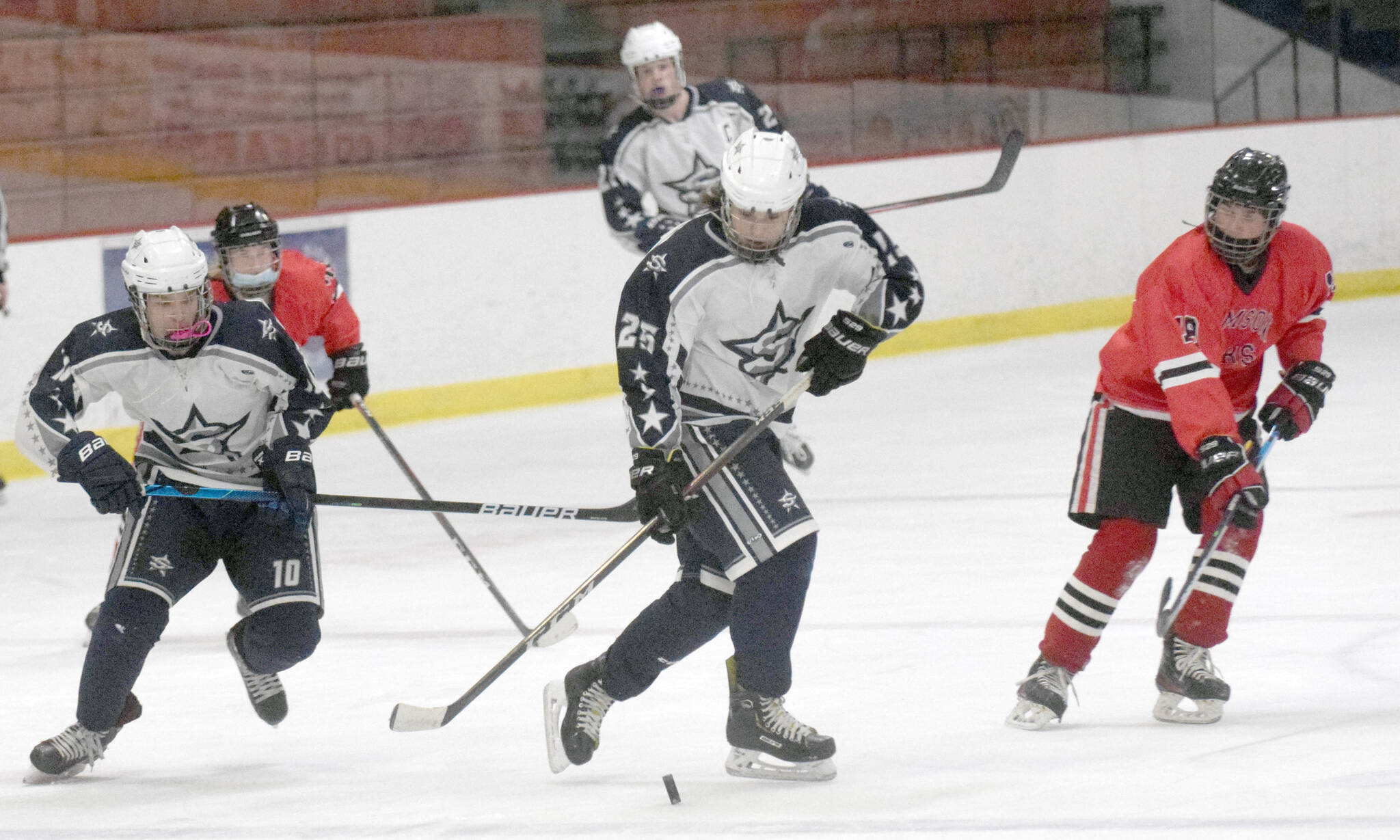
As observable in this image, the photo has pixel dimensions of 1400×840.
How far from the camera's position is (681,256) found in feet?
10.1

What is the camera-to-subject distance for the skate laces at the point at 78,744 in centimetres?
325

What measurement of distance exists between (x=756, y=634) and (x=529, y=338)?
4605mm

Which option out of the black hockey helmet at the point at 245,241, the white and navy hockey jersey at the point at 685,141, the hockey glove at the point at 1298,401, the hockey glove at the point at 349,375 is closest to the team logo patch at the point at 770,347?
the hockey glove at the point at 1298,401

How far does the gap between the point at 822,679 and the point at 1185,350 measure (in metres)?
0.98

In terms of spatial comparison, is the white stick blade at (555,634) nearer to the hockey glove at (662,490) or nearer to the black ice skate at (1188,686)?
the hockey glove at (662,490)

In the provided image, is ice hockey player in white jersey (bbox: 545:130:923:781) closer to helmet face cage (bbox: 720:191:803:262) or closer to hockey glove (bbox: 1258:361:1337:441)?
helmet face cage (bbox: 720:191:803:262)

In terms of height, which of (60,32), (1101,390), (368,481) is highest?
(60,32)

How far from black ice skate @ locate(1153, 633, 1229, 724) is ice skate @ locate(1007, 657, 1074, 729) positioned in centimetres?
16

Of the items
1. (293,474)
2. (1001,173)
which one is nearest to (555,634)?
(293,474)

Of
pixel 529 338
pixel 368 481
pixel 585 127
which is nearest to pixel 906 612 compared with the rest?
pixel 368 481

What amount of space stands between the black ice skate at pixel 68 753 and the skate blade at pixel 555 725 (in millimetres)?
702

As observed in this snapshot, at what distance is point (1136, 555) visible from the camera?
132 inches

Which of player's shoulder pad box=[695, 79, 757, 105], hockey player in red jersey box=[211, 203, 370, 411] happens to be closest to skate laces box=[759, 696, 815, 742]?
hockey player in red jersey box=[211, 203, 370, 411]

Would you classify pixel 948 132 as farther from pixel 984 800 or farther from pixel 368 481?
pixel 984 800
